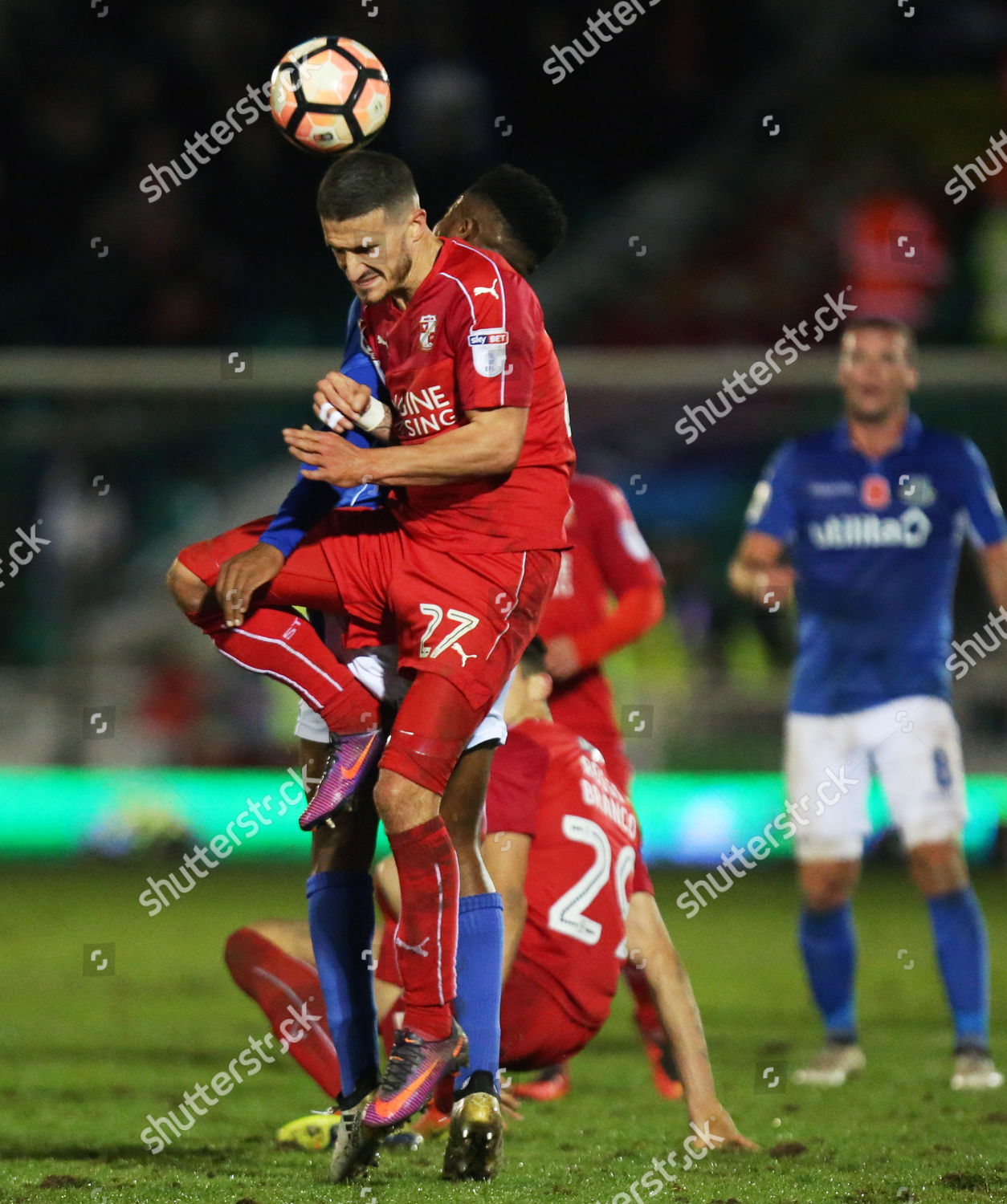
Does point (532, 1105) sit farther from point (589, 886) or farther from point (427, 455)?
point (427, 455)

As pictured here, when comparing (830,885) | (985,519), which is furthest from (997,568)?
(830,885)

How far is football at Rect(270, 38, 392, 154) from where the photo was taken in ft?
13.9

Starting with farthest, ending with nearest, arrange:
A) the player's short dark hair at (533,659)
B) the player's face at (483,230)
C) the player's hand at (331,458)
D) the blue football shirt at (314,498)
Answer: the player's short dark hair at (533,659) < the player's face at (483,230) < the blue football shirt at (314,498) < the player's hand at (331,458)

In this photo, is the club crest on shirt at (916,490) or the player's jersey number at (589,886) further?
the club crest on shirt at (916,490)

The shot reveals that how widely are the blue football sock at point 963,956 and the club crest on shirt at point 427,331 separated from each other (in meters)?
2.83

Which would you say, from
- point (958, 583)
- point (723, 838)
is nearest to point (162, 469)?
point (723, 838)

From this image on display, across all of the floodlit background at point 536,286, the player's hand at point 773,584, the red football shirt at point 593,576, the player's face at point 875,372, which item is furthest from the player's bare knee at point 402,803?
the floodlit background at point 536,286

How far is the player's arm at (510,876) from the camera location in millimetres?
4207

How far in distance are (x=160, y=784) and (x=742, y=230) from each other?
24.4 feet

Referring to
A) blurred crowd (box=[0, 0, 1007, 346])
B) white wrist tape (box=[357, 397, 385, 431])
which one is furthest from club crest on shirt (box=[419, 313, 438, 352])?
blurred crowd (box=[0, 0, 1007, 346])

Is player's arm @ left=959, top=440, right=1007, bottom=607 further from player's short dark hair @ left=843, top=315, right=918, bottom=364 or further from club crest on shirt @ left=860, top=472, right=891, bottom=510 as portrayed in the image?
player's short dark hair @ left=843, top=315, right=918, bottom=364

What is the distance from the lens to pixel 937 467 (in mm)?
6055

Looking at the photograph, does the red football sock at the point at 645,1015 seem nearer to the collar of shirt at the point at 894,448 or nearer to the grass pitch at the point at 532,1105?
the grass pitch at the point at 532,1105

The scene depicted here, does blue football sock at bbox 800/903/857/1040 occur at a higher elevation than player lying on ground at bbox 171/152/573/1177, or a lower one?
lower
